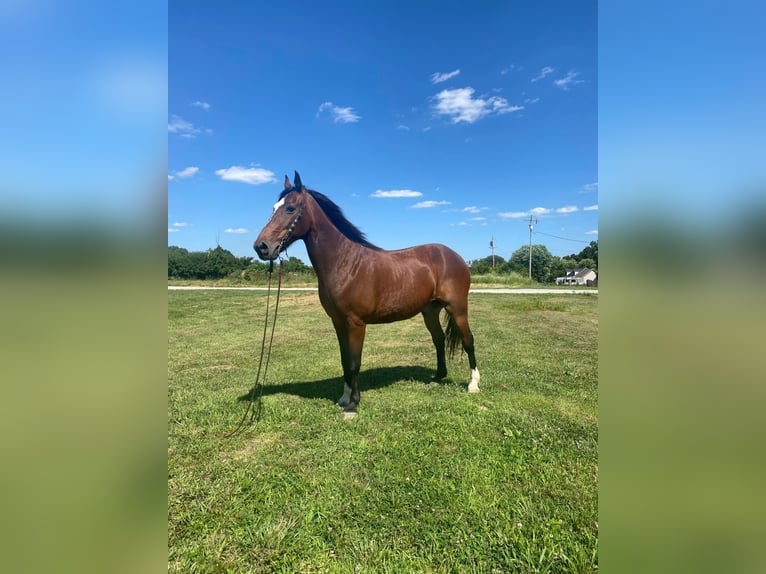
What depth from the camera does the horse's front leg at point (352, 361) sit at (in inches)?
177

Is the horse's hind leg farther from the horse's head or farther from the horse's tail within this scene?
the horse's head

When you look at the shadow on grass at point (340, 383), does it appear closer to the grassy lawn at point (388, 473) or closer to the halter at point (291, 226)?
the grassy lawn at point (388, 473)

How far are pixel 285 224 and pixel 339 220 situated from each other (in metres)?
0.82

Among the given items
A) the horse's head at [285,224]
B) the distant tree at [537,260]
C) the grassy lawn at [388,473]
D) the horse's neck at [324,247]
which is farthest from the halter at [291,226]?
the distant tree at [537,260]

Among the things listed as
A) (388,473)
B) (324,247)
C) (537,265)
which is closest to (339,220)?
(324,247)

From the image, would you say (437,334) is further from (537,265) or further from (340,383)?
(537,265)

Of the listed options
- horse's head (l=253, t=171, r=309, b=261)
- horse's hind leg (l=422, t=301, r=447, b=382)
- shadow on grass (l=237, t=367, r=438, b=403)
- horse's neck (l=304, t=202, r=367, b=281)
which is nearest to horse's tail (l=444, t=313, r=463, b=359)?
horse's hind leg (l=422, t=301, r=447, b=382)

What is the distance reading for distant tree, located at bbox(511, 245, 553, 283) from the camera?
50.0 meters

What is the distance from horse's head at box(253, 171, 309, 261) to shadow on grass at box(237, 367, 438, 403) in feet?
7.40
